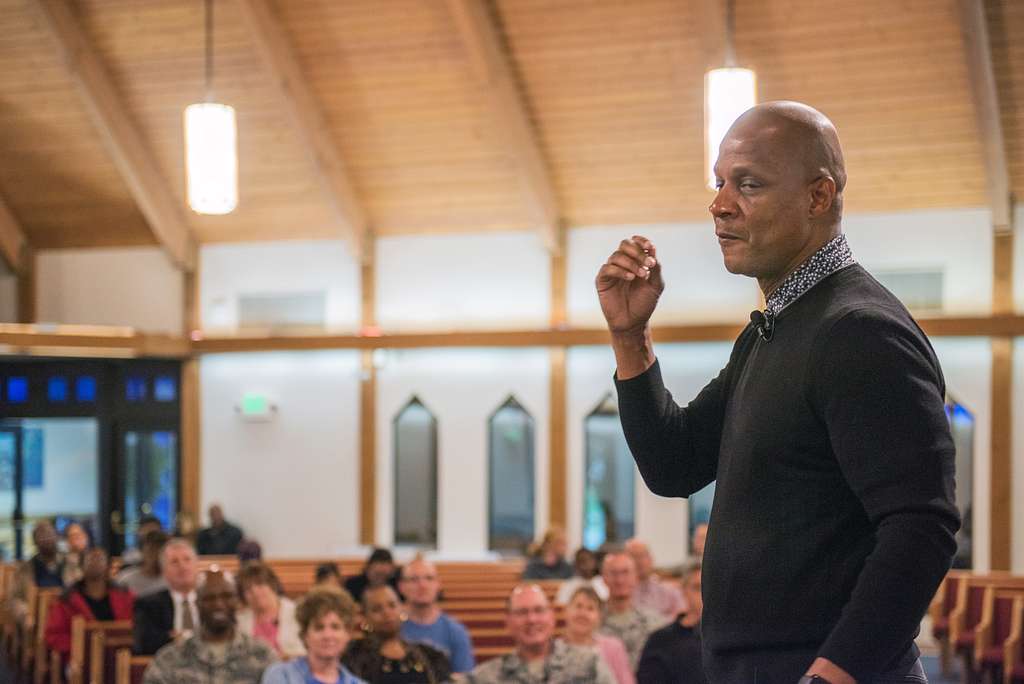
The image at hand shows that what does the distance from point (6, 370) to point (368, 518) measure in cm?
420

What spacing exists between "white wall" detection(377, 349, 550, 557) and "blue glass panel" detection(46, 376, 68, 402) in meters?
3.47

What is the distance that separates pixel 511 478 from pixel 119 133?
4733mm

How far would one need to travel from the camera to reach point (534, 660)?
199 inches

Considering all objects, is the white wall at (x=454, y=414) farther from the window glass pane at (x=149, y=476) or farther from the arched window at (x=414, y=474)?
the window glass pane at (x=149, y=476)

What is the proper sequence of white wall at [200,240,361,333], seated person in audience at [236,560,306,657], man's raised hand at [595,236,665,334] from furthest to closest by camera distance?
white wall at [200,240,361,333] < seated person in audience at [236,560,306,657] < man's raised hand at [595,236,665,334]

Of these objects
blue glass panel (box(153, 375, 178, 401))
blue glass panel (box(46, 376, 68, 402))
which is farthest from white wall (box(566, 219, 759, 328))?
blue glass panel (box(46, 376, 68, 402))

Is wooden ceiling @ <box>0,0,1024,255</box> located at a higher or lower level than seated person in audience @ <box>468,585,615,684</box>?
higher

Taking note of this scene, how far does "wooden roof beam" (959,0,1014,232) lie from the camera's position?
29.8 feet

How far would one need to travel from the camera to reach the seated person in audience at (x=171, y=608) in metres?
6.46

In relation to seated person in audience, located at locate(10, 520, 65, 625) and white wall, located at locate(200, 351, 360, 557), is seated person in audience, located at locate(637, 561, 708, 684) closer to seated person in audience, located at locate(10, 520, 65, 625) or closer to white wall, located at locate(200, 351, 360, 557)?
seated person in audience, located at locate(10, 520, 65, 625)

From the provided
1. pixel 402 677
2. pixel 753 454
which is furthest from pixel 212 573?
pixel 753 454

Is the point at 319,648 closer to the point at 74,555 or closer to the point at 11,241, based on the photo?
the point at 74,555

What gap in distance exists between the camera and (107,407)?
14.0 meters

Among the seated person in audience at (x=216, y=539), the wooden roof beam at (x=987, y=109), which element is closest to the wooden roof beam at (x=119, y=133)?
the seated person in audience at (x=216, y=539)
